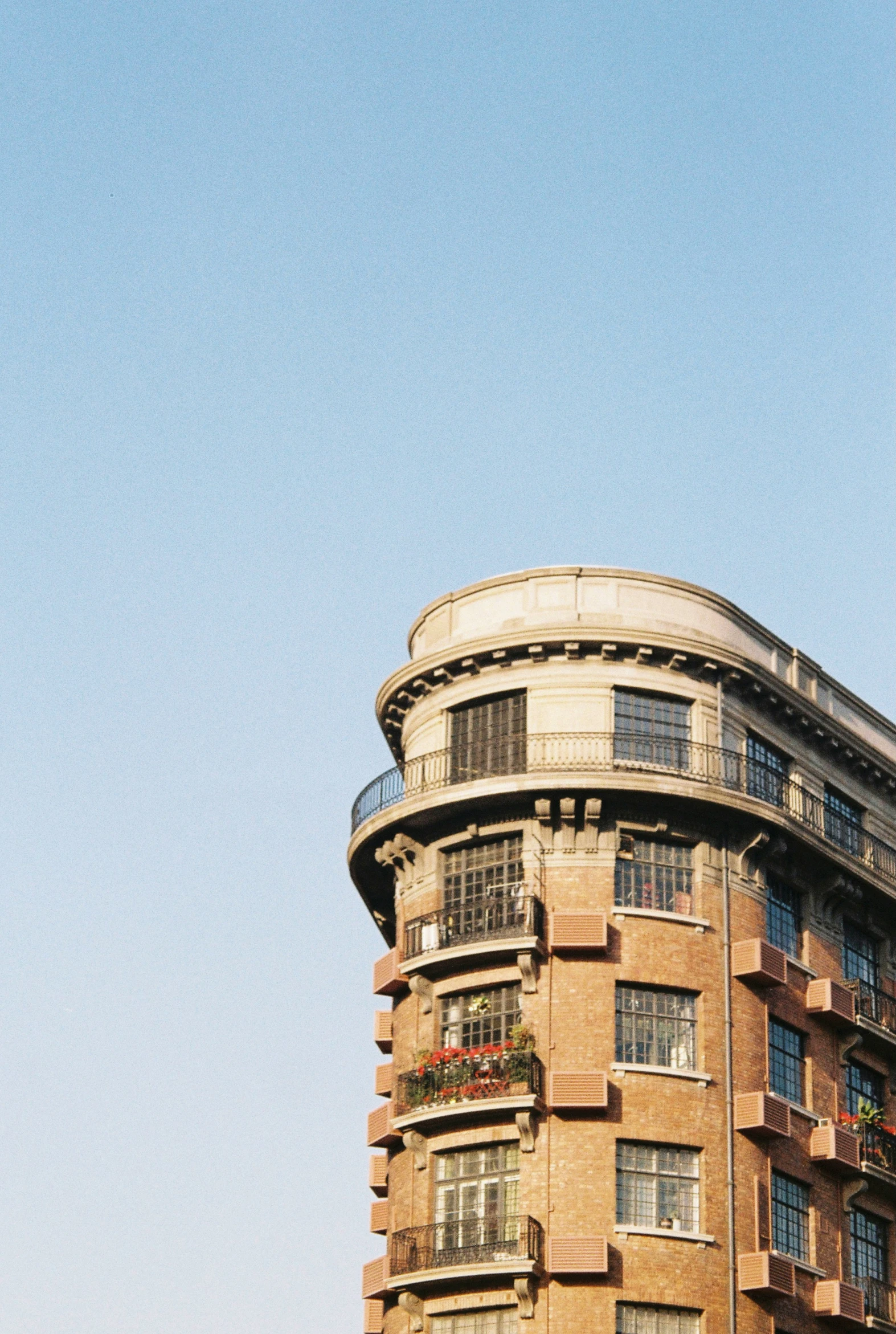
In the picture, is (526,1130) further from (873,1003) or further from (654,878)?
(873,1003)

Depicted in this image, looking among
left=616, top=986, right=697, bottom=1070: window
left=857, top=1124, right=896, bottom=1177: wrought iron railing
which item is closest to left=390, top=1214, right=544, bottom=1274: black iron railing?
left=616, top=986, right=697, bottom=1070: window

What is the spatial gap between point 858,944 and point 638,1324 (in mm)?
15214

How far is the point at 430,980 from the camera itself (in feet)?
173

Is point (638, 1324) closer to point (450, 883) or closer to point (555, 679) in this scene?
point (450, 883)

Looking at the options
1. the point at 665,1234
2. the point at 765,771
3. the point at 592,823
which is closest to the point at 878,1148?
the point at 665,1234

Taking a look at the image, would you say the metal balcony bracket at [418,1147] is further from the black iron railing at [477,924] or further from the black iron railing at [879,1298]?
the black iron railing at [879,1298]

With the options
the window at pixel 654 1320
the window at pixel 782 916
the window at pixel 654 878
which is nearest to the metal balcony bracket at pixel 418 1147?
the window at pixel 654 1320

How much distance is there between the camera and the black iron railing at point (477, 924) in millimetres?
50969

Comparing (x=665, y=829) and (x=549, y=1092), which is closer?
(x=549, y=1092)

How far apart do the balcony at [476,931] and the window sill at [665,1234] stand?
701 centimetres

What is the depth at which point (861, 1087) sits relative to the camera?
5688cm

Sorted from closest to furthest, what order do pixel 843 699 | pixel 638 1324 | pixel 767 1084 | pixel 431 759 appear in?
pixel 638 1324, pixel 767 1084, pixel 431 759, pixel 843 699

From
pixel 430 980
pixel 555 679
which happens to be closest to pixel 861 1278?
pixel 430 980

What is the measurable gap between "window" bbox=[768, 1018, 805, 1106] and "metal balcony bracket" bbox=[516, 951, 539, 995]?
263 inches
